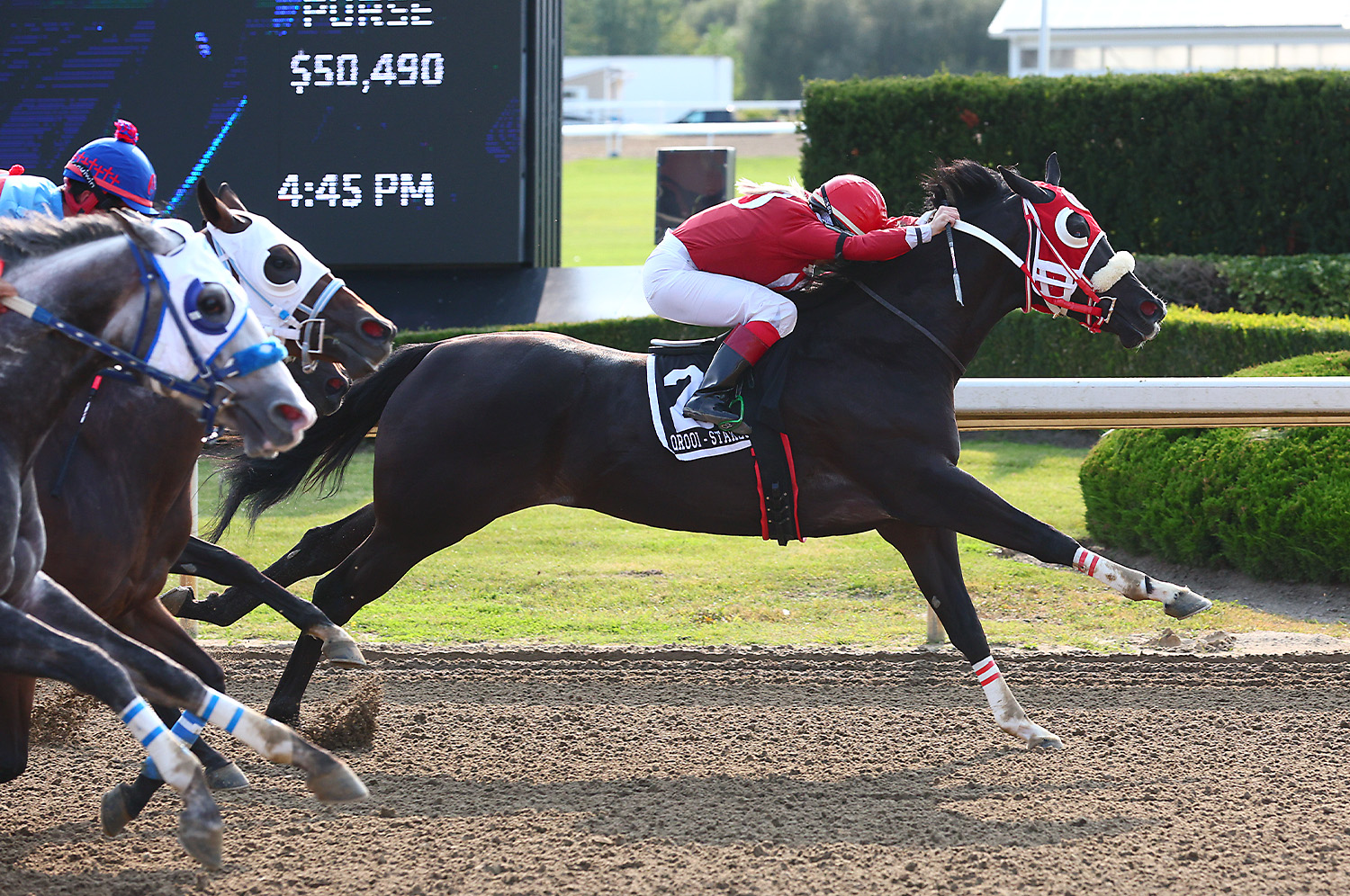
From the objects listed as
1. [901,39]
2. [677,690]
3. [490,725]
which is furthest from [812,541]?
[901,39]

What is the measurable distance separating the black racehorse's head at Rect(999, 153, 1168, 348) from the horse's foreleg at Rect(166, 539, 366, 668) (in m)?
2.39

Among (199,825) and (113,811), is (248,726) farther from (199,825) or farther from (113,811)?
(113,811)

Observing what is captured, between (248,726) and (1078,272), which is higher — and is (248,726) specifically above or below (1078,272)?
below

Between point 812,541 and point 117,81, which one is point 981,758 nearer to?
point 812,541

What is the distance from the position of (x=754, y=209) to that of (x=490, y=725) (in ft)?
6.21

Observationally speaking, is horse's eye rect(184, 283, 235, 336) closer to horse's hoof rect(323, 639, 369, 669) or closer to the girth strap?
horse's hoof rect(323, 639, 369, 669)

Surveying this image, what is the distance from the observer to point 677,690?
4.87 meters

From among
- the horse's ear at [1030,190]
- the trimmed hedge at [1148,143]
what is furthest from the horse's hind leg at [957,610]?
the trimmed hedge at [1148,143]

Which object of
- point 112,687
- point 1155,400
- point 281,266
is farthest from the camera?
point 1155,400

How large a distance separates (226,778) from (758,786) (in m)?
1.47

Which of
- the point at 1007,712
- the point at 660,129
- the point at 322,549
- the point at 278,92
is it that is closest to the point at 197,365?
the point at 322,549

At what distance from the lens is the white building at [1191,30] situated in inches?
1008

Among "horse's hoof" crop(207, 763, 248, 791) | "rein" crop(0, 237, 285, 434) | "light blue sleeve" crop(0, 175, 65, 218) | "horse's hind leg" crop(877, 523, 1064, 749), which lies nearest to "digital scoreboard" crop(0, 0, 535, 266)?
"light blue sleeve" crop(0, 175, 65, 218)

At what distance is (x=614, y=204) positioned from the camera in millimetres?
25016
